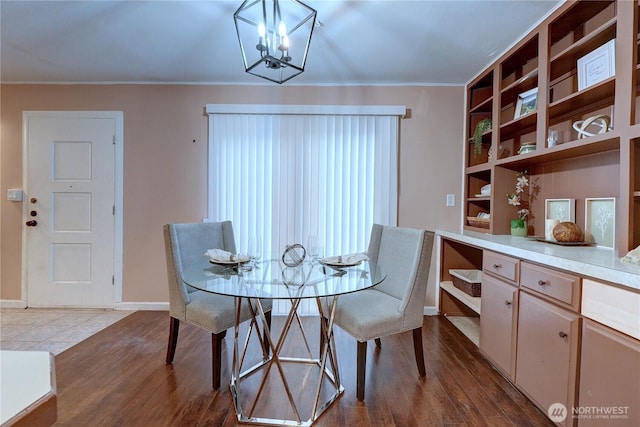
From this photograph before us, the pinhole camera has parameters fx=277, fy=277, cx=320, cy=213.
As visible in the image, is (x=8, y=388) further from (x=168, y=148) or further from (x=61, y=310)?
(x=61, y=310)

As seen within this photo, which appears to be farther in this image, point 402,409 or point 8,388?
point 402,409

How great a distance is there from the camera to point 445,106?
9.40 feet

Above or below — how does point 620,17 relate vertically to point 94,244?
above

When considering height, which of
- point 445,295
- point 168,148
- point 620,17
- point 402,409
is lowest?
point 402,409

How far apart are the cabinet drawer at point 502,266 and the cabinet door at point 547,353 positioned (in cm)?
12

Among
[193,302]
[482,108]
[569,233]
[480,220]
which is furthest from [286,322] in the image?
[482,108]

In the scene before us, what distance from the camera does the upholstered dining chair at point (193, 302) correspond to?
1656 millimetres

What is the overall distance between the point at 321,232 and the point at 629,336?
2146mm

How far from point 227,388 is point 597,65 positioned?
9.43 feet

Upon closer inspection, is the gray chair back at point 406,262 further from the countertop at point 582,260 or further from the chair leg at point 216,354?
the chair leg at point 216,354

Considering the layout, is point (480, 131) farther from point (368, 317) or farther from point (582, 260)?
point (368, 317)

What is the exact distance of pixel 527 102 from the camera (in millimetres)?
2152

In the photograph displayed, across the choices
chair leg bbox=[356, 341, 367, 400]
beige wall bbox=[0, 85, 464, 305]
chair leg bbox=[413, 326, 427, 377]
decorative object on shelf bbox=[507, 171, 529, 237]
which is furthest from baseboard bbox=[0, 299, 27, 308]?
decorative object on shelf bbox=[507, 171, 529, 237]

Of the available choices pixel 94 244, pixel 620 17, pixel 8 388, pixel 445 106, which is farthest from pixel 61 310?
pixel 620 17
